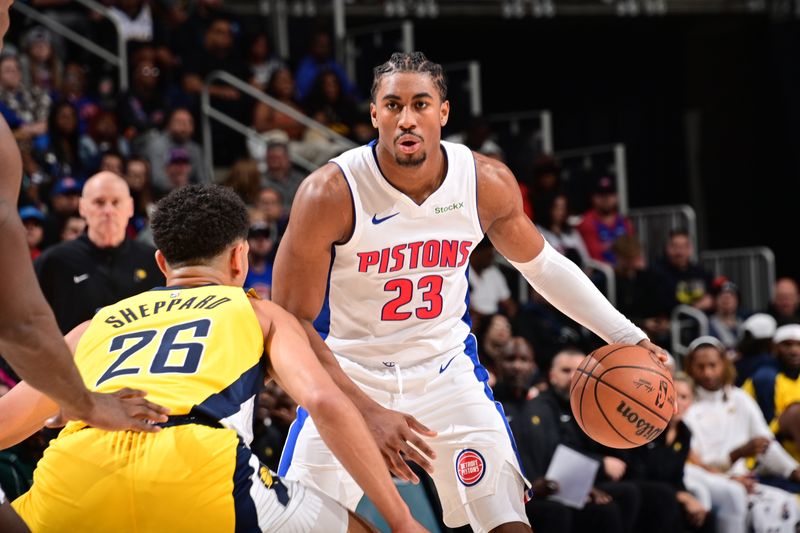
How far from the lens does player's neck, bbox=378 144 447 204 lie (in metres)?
4.73

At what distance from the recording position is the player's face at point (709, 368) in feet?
29.9

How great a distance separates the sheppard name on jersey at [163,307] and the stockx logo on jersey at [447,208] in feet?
4.89

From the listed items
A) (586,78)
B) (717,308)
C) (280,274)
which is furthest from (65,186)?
(586,78)

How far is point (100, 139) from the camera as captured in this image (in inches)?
379

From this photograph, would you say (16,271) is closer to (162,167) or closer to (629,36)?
(162,167)

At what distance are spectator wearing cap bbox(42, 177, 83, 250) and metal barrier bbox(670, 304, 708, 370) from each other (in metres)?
5.16

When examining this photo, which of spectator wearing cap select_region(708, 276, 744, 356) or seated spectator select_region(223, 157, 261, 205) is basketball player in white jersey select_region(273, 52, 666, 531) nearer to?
seated spectator select_region(223, 157, 261, 205)

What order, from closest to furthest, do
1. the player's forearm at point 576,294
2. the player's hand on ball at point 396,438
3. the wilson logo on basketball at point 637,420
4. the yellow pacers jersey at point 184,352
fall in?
the yellow pacers jersey at point 184,352
the player's hand on ball at point 396,438
the wilson logo on basketball at point 637,420
the player's forearm at point 576,294

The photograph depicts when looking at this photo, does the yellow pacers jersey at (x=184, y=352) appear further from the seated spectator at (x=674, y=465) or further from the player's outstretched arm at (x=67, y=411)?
the seated spectator at (x=674, y=465)

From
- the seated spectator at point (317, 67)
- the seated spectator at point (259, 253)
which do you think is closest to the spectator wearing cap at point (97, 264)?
the seated spectator at point (259, 253)

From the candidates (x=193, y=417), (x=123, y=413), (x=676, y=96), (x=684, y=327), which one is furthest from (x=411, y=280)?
(x=676, y=96)

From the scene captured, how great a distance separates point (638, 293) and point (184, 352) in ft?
25.0

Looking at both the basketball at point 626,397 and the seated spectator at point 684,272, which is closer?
the basketball at point 626,397

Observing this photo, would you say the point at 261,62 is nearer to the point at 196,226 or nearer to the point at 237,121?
the point at 237,121
